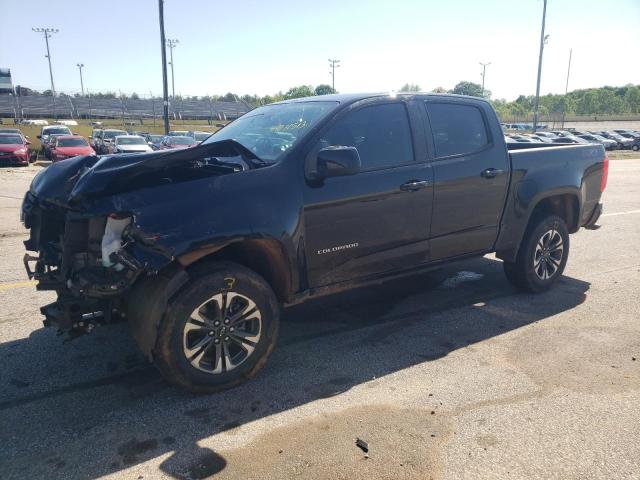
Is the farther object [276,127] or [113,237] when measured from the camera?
[276,127]

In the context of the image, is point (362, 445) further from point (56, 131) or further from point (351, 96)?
point (56, 131)

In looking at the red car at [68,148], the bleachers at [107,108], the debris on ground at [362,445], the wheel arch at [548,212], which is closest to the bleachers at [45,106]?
the bleachers at [107,108]

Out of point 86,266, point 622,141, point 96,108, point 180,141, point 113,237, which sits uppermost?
point 96,108

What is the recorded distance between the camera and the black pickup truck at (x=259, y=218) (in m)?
3.21

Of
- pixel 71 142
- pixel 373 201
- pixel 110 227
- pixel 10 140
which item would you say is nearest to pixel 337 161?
pixel 373 201

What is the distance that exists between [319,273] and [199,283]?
97cm

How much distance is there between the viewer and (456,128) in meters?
4.75

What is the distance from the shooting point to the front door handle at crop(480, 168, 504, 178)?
479 centimetres

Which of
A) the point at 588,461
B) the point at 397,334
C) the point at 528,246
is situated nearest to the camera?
the point at 588,461

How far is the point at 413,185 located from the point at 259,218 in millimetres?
1432

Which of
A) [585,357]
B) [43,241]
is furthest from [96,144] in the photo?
[585,357]

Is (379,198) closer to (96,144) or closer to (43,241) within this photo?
(43,241)

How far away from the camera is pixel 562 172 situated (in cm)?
548

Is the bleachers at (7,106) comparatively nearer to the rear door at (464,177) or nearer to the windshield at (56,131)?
the windshield at (56,131)
